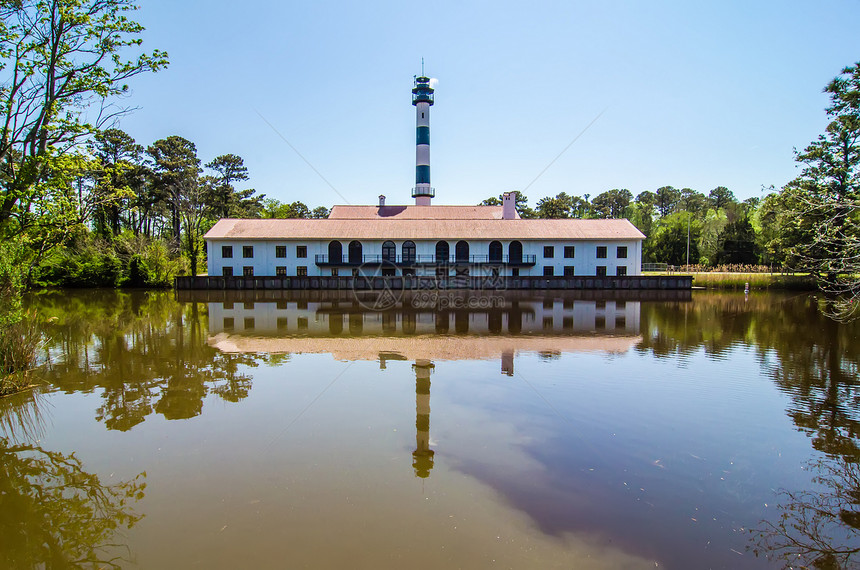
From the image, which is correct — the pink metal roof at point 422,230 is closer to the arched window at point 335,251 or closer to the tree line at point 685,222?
the arched window at point 335,251

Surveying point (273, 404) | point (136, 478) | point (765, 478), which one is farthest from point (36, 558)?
point (765, 478)

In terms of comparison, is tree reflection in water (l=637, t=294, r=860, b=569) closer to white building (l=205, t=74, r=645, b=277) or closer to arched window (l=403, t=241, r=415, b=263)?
white building (l=205, t=74, r=645, b=277)

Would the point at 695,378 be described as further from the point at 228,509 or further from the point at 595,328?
the point at 228,509

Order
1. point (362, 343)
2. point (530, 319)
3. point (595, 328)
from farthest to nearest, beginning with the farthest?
point (530, 319), point (595, 328), point (362, 343)

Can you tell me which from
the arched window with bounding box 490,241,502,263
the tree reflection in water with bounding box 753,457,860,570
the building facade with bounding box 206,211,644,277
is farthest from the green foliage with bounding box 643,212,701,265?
the tree reflection in water with bounding box 753,457,860,570

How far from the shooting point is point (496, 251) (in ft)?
124

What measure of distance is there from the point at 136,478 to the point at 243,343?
9.03 m

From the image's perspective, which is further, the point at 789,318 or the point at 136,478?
the point at 789,318

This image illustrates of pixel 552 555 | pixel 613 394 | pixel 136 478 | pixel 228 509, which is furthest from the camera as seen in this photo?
pixel 613 394

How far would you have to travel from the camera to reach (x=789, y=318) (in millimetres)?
21297

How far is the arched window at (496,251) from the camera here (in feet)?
A: 124

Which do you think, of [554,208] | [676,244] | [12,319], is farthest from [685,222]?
→ [12,319]

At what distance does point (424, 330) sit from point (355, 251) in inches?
860

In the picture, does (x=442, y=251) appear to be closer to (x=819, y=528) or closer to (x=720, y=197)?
(x=819, y=528)
